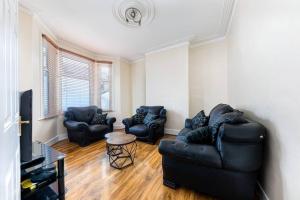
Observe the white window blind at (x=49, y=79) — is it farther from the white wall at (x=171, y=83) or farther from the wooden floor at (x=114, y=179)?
the white wall at (x=171, y=83)

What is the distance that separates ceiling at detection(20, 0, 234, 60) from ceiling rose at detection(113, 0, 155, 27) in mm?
111

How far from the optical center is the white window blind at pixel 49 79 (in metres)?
3.35

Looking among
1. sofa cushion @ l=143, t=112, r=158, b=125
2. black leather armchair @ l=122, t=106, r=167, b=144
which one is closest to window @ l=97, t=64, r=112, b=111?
black leather armchair @ l=122, t=106, r=167, b=144

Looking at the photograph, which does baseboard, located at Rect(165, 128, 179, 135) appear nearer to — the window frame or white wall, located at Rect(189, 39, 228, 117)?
white wall, located at Rect(189, 39, 228, 117)

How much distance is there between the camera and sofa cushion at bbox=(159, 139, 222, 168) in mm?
1561

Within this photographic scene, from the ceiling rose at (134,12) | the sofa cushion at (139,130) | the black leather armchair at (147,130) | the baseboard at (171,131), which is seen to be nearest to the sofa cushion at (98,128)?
the black leather armchair at (147,130)

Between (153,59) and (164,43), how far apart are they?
773mm

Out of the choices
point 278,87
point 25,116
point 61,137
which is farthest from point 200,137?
point 61,137

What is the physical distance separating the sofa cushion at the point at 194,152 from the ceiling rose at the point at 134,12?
2.49 meters

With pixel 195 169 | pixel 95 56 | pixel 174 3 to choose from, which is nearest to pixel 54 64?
pixel 95 56

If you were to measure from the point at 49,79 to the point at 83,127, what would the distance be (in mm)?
1486

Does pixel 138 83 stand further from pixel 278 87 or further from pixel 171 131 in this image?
pixel 278 87

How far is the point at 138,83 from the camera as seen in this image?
19.6ft

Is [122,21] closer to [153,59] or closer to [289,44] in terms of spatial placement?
[153,59]
